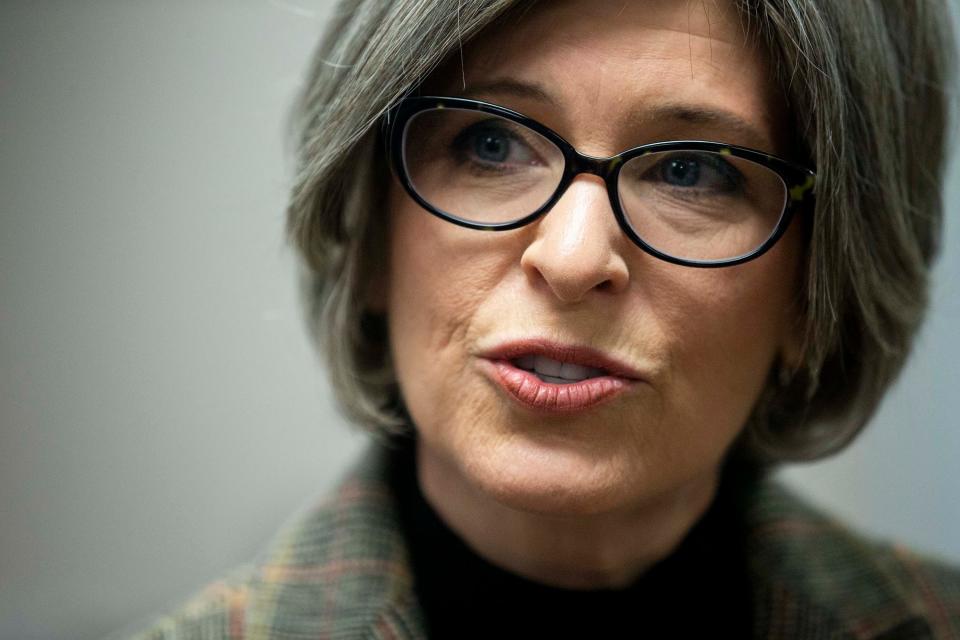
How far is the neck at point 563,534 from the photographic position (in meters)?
1.31

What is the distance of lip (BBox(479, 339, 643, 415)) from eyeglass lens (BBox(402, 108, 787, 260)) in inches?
5.9

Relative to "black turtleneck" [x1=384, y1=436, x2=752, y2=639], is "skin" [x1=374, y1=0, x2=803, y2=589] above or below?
above

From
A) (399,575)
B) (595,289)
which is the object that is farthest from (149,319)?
(595,289)

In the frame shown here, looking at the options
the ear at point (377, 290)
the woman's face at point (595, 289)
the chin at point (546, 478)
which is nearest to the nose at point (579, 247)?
the woman's face at point (595, 289)

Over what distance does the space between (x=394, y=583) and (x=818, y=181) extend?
76 centimetres

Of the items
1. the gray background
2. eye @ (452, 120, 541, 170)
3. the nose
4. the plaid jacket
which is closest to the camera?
the nose

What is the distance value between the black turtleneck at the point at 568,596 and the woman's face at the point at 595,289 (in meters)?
0.23

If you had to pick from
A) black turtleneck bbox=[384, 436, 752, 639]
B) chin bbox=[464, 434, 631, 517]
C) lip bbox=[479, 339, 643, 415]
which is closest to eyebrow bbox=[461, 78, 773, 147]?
lip bbox=[479, 339, 643, 415]

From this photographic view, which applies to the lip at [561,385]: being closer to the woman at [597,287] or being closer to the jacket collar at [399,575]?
the woman at [597,287]

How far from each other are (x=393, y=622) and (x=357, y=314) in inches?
17.0

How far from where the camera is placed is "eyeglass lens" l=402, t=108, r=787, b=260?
114 centimetres

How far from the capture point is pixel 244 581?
1335 millimetres

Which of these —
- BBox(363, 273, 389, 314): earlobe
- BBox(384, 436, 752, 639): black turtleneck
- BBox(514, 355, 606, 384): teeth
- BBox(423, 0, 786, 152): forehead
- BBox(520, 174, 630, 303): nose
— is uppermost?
BBox(423, 0, 786, 152): forehead

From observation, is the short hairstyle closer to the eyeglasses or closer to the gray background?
the eyeglasses
